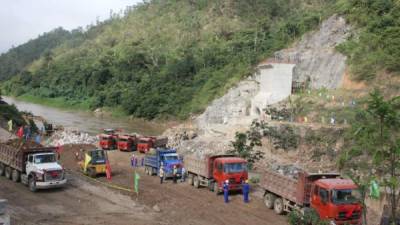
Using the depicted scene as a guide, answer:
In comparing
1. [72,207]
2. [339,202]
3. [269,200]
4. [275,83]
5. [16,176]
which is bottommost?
[72,207]

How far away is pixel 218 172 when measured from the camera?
1110 inches

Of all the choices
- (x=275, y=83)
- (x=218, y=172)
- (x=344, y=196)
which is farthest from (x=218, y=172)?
(x=275, y=83)

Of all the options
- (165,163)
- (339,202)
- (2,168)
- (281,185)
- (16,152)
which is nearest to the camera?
(339,202)

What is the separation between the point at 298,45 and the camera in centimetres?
7456

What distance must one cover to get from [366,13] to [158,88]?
5197cm

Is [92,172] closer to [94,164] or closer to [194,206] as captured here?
[94,164]

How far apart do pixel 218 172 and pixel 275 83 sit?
32.5 meters

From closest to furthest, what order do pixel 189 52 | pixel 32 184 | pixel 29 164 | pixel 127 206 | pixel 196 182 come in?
pixel 127 206 → pixel 32 184 → pixel 29 164 → pixel 196 182 → pixel 189 52

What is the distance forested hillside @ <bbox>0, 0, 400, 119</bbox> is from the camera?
6216 cm

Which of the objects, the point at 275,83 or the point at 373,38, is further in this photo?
the point at 275,83

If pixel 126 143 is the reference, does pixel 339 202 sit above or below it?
below

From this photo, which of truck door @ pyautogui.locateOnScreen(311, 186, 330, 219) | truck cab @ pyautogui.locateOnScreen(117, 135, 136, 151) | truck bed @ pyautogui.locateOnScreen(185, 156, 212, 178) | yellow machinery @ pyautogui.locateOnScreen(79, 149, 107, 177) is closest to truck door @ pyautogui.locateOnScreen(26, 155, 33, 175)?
yellow machinery @ pyautogui.locateOnScreen(79, 149, 107, 177)

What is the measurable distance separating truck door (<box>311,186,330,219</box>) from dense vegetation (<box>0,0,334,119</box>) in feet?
191

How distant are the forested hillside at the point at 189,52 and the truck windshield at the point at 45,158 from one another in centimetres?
3782
